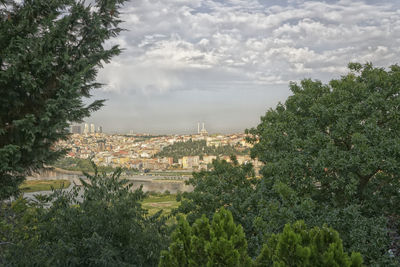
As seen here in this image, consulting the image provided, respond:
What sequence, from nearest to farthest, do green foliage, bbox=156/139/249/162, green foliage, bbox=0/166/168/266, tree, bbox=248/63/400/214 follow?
green foliage, bbox=0/166/168/266 < tree, bbox=248/63/400/214 < green foliage, bbox=156/139/249/162

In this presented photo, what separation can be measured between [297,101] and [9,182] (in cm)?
848

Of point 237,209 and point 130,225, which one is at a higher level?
point 130,225

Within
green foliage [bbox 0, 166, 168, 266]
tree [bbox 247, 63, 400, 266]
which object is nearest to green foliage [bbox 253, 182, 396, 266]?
tree [bbox 247, 63, 400, 266]

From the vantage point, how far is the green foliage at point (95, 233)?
470 centimetres

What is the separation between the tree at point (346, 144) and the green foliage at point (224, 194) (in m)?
0.96

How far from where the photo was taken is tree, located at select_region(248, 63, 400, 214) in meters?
7.86

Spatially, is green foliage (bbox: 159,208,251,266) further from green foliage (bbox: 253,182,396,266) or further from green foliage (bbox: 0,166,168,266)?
green foliage (bbox: 253,182,396,266)

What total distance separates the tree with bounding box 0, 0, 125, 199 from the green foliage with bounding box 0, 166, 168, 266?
1.30 meters

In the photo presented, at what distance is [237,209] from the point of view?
9312 millimetres

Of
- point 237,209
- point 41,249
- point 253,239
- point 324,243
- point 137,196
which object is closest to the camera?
point 324,243

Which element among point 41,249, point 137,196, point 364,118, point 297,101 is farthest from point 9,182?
point 364,118

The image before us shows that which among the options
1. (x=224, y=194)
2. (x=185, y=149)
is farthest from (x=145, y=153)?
(x=224, y=194)

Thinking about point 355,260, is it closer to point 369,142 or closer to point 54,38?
point 369,142

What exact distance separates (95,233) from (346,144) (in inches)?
295
